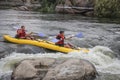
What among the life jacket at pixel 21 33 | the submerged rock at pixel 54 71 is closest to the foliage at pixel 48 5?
the life jacket at pixel 21 33

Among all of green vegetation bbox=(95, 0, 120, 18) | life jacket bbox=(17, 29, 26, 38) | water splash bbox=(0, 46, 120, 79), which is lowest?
green vegetation bbox=(95, 0, 120, 18)

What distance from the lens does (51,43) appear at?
16.1m

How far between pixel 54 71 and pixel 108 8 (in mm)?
28238

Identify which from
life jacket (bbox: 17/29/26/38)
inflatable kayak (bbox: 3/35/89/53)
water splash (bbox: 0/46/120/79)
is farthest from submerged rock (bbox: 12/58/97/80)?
life jacket (bbox: 17/29/26/38)

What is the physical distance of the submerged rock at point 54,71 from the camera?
10.1 m

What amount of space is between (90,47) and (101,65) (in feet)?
13.4

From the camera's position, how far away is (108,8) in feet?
122

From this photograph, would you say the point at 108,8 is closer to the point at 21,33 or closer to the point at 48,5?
the point at 48,5

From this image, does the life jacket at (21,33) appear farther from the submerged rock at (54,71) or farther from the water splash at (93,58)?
the submerged rock at (54,71)

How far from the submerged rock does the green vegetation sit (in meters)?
26.9

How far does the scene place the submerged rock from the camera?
1011cm

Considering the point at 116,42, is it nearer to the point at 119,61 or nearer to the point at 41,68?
the point at 119,61

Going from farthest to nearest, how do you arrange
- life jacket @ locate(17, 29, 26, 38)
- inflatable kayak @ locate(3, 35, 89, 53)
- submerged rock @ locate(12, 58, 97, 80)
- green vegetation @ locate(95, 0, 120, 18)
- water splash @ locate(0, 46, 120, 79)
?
1. green vegetation @ locate(95, 0, 120, 18)
2. life jacket @ locate(17, 29, 26, 38)
3. inflatable kayak @ locate(3, 35, 89, 53)
4. water splash @ locate(0, 46, 120, 79)
5. submerged rock @ locate(12, 58, 97, 80)

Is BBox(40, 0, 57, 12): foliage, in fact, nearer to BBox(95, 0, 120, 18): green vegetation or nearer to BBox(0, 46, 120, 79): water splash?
BBox(95, 0, 120, 18): green vegetation
